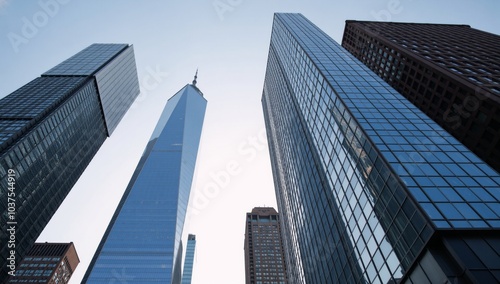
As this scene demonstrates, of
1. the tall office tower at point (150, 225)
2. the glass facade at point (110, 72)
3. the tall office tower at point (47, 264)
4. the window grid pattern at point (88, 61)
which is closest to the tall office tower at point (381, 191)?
the tall office tower at point (150, 225)

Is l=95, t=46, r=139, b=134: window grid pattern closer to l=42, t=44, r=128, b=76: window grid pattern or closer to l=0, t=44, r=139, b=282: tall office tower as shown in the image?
l=0, t=44, r=139, b=282: tall office tower

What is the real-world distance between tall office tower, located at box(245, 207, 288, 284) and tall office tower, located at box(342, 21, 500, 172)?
104m

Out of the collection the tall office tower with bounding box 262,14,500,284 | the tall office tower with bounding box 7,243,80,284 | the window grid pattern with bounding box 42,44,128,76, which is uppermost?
the window grid pattern with bounding box 42,44,128,76

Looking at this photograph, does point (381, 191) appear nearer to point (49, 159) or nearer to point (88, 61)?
point (49, 159)

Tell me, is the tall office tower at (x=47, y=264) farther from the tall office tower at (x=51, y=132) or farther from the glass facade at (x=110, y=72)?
the glass facade at (x=110, y=72)

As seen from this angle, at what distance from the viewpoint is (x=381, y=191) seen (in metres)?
29.1

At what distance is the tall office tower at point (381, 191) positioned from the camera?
21469 millimetres

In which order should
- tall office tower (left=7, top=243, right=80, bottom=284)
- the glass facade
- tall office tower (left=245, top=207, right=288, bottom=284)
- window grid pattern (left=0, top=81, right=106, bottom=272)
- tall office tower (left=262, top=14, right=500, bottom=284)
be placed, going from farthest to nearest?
1. tall office tower (left=245, top=207, right=288, bottom=284)
2. tall office tower (left=7, top=243, right=80, bottom=284)
3. the glass facade
4. window grid pattern (left=0, top=81, right=106, bottom=272)
5. tall office tower (left=262, top=14, right=500, bottom=284)

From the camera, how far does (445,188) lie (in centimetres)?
2625

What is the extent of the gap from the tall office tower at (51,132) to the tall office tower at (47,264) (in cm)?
4492

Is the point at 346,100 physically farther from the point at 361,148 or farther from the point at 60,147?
the point at 60,147

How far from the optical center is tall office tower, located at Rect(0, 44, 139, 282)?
78125mm

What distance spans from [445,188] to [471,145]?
32.4 meters

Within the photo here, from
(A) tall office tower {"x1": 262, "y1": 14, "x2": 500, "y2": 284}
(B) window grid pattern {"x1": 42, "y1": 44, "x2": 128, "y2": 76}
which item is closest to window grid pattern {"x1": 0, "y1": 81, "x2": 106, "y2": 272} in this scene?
(B) window grid pattern {"x1": 42, "y1": 44, "x2": 128, "y2": 76}
